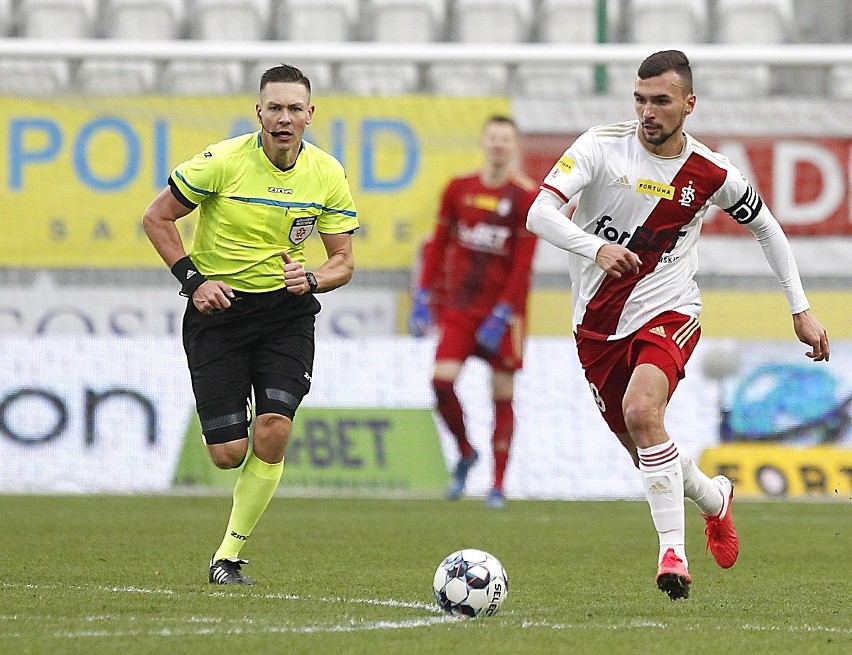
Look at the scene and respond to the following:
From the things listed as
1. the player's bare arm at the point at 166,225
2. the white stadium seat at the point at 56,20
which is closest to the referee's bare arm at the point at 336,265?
the player's bare arm at the point at 166,225

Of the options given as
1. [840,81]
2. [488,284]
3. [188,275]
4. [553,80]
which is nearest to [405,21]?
[553,80]

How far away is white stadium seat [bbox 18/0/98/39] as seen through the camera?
1527 centimetres

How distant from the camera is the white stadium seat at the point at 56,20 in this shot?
15.3 meters

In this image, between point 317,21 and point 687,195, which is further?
point 317,21

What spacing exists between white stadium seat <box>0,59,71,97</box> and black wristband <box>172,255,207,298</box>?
22.4 feet

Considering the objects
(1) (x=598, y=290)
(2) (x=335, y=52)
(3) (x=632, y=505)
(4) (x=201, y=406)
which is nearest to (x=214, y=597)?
(4) (x=201, y=406)

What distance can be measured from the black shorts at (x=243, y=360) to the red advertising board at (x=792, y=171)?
650cm

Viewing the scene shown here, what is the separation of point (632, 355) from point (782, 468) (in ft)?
19.8

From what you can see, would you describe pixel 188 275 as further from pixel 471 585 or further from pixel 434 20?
pixel 434 20

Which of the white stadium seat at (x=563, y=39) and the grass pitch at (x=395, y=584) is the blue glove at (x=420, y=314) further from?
the white stadium seat at (x=563, y=39)

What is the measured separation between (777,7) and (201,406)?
10.4 meters

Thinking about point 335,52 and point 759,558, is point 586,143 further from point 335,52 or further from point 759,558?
point 335,52

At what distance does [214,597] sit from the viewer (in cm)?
586

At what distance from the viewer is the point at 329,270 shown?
21.8ft
